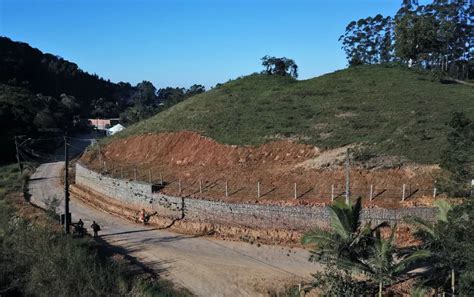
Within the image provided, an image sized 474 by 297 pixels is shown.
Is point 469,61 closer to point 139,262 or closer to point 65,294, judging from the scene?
point 139,262

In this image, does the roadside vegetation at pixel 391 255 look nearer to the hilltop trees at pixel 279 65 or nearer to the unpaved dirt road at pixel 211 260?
the unpaved dirt road at pixel 211 260

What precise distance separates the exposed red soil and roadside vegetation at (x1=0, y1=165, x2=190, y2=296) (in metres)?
8.48

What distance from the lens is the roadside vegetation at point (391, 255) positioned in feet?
45.6

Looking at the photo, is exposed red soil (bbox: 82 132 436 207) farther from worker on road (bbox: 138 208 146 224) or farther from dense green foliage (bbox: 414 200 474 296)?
dense green foliage (bbox: 414 200 474 296)

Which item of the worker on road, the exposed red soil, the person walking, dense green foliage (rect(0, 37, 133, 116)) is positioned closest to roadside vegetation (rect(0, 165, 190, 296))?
the person walking

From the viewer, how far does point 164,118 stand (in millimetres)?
49750

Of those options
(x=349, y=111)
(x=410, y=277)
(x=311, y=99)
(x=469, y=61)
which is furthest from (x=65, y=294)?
(x=469, y=61)

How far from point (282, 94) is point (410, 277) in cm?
3370

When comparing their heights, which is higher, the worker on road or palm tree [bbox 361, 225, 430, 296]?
palm tree [bbox 361, 225, 430, 296]

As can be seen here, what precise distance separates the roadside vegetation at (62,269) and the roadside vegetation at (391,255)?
611 cm

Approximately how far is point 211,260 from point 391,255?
9703 mm

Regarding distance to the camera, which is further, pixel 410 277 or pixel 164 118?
pixel 164 118

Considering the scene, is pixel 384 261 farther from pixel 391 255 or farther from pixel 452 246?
pixel 452 246

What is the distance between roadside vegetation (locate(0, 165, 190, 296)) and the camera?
18000 millimetres
